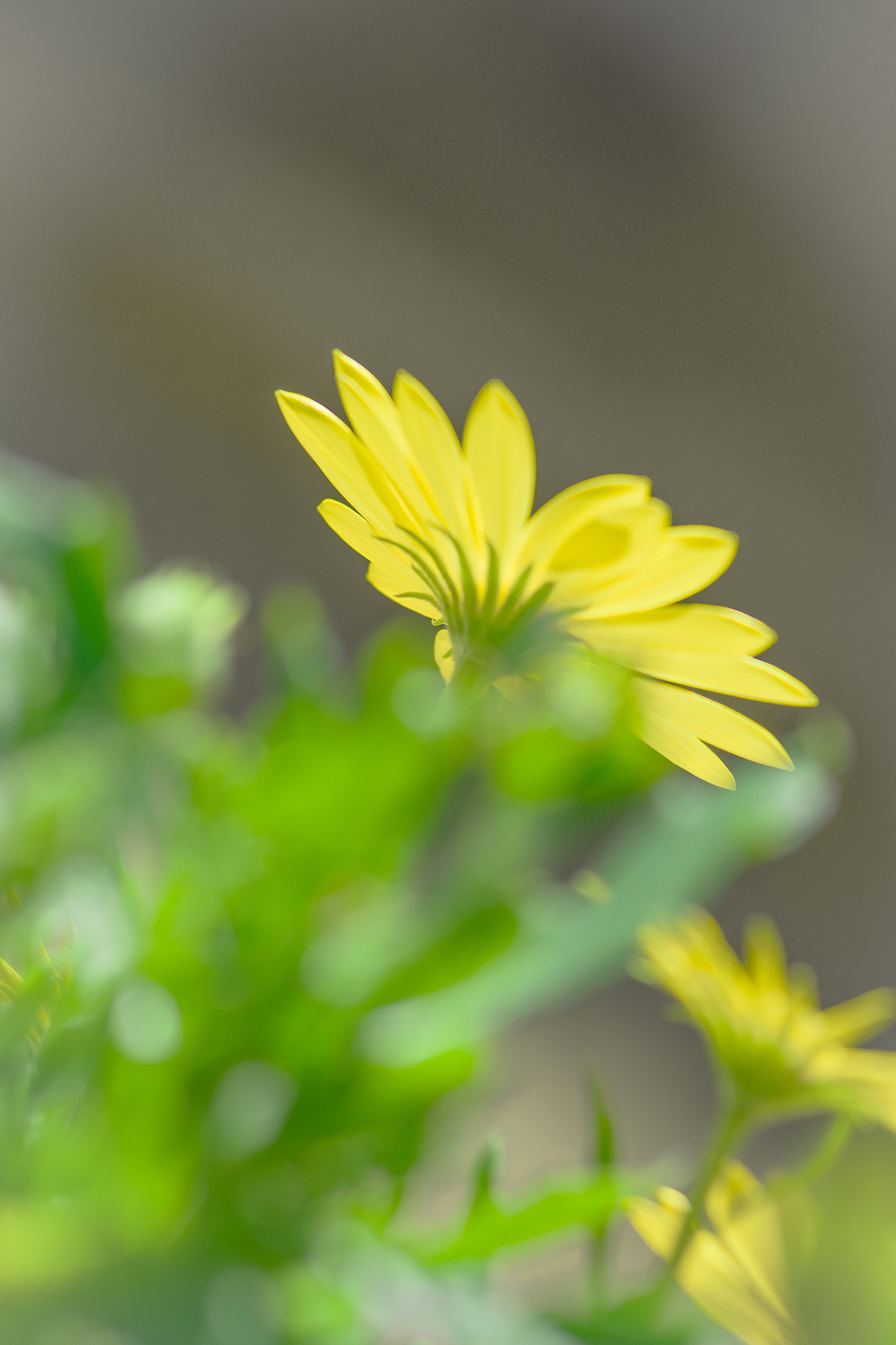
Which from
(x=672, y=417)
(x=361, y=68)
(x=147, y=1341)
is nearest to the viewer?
(x=147, y=1341)

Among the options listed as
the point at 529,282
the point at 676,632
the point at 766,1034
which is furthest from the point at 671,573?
the point at 529,282

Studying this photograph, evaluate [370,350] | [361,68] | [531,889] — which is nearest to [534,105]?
[361,68]

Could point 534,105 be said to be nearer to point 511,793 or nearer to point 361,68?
point 361,68

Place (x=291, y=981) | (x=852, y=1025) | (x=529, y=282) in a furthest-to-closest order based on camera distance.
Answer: (x=529, y=282) → (x=852, y=1025) → (x=291, y=981)

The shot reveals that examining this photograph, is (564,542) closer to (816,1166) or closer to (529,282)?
(816,1166)

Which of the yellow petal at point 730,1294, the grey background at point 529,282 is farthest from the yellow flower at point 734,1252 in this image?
the grey background at point 529,282

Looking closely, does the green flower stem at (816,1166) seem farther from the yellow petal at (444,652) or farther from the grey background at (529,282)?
the grey background at (529,282)
